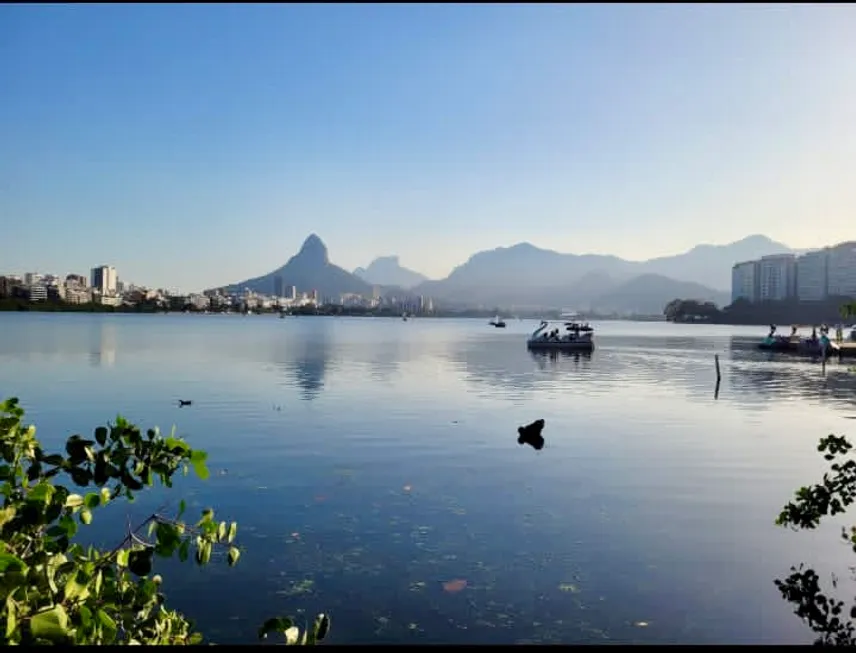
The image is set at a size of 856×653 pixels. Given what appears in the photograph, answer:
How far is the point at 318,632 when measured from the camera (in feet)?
12.2

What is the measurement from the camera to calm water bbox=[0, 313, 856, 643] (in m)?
10.4

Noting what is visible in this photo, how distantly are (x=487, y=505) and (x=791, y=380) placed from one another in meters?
45.9

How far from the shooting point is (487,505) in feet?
54.7

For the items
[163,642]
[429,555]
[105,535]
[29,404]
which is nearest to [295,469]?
[105,535]

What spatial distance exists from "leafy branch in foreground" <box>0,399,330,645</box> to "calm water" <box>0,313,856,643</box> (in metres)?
5.92

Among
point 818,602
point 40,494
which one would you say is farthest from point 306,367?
point 40,494

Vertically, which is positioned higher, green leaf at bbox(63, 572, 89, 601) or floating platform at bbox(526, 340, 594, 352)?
green leaf at bbox(63, 572, 89, 601)

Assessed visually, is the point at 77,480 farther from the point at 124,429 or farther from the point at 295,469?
the point at 295,469

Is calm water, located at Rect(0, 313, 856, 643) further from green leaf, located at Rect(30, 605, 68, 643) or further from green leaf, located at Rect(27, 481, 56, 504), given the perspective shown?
green leaf, located at Rect(30, 605, 68, 643)

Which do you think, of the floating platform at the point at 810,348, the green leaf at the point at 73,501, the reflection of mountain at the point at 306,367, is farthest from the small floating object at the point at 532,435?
the floating platform at the point at 810,348

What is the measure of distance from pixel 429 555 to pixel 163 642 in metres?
9.07

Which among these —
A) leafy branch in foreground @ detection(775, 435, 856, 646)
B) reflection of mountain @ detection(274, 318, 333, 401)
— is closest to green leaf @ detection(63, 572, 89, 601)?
leafy branch in foreground @ detection(775, 435, 856, 646)

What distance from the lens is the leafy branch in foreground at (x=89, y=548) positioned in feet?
10.9

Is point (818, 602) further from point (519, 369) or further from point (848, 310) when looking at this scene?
point (519, 369)
